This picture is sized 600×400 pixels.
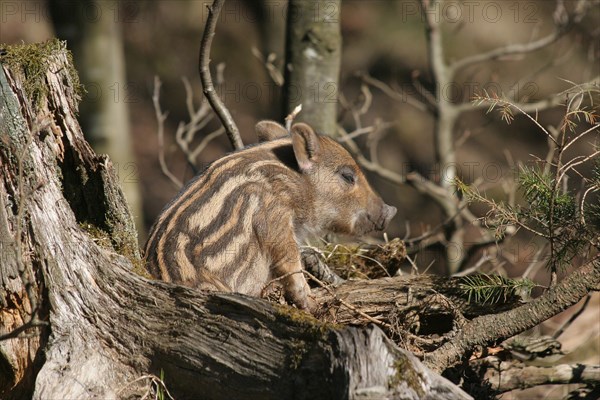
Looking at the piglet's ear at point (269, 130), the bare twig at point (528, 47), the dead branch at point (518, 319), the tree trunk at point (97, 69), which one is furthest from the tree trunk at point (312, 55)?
the dead branch at point (518, 319)

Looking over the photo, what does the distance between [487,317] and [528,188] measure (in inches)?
35.0

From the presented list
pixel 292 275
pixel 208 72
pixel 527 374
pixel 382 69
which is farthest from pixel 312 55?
pixel 382 69

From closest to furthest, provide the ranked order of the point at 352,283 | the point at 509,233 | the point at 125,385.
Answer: the point at 125,385 < the point at 352,283 < the point at 509,233

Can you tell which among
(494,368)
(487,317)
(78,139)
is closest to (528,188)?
→ (487,317)

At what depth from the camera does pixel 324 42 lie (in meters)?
7.78

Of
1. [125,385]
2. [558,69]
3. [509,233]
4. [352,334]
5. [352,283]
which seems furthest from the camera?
[558,69]

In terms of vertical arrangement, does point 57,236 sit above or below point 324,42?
below

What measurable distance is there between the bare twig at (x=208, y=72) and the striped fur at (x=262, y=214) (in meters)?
0.34

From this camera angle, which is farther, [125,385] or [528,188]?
[528,188]

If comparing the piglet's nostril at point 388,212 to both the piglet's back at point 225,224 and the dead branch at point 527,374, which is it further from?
the dead branch at point 527,374

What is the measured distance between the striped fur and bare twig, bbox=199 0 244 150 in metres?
0.34

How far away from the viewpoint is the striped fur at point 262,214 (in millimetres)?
5910

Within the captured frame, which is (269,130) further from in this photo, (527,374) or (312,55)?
(527,374)

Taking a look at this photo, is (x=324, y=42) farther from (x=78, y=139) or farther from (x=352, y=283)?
(x=78, y=139)
